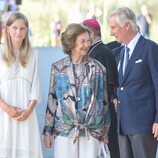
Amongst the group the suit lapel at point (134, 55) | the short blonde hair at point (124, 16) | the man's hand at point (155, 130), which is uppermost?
the short blonde hair at point (124, 16)

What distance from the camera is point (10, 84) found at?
487 centimetres

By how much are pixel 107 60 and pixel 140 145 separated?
1107 millimetres

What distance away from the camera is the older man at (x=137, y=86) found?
485 cm

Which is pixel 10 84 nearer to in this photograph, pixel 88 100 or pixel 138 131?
pixel 88 100

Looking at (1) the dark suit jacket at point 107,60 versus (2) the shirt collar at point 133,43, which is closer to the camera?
(2) the shirt collar at point 133,43

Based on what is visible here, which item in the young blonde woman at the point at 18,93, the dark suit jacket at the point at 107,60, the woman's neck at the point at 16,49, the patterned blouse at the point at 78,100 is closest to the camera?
the patterned blouse at the point at 78,100

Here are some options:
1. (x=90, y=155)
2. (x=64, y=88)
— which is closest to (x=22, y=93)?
(x=64, y=88)

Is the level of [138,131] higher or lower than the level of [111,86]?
lower

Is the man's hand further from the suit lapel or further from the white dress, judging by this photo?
the white dress

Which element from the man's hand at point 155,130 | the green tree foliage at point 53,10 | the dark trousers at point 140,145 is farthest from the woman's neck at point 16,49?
the green tree foliage at point 53,10

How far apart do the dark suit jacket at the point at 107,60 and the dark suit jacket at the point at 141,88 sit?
0.53m

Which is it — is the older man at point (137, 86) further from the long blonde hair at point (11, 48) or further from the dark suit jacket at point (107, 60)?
the long blonde hair at point (11, 48)

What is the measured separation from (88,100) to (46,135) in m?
0.49

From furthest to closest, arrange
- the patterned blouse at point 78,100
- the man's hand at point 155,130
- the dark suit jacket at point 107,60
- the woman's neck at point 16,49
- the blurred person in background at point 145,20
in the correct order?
the blurred person in background at point 145,20, the dark suit jacket at point 107,60, the woman's neck at point 16,49, the man's hand at point 155,130, the patterned blouse at point 78,100
